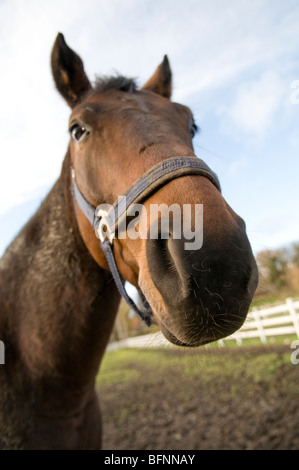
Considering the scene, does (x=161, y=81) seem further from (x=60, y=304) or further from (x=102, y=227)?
(x=60, y=304)

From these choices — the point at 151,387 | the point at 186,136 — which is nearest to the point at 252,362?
the point at 151,387

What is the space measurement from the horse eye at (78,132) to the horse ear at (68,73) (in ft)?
1.69

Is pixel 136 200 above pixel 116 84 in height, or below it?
below

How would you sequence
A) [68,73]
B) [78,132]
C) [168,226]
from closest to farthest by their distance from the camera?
[168,226] → [78,132] → [68,73]

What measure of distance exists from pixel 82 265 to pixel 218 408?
257 inches

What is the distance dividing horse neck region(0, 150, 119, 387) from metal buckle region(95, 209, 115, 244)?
0.46 metres

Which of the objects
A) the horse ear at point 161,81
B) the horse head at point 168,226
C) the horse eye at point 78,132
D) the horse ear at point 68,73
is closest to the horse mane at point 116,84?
the horse head at point 168,226

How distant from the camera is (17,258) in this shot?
8.92 ft

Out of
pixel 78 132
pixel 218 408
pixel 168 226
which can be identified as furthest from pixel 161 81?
pixel 218 408

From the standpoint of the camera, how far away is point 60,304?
7.88 feet

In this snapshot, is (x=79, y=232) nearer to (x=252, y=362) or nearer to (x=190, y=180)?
(x=190, y=180)

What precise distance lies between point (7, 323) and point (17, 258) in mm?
556

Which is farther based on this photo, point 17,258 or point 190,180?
point 17,258

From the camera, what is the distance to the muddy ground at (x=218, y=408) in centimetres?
563
